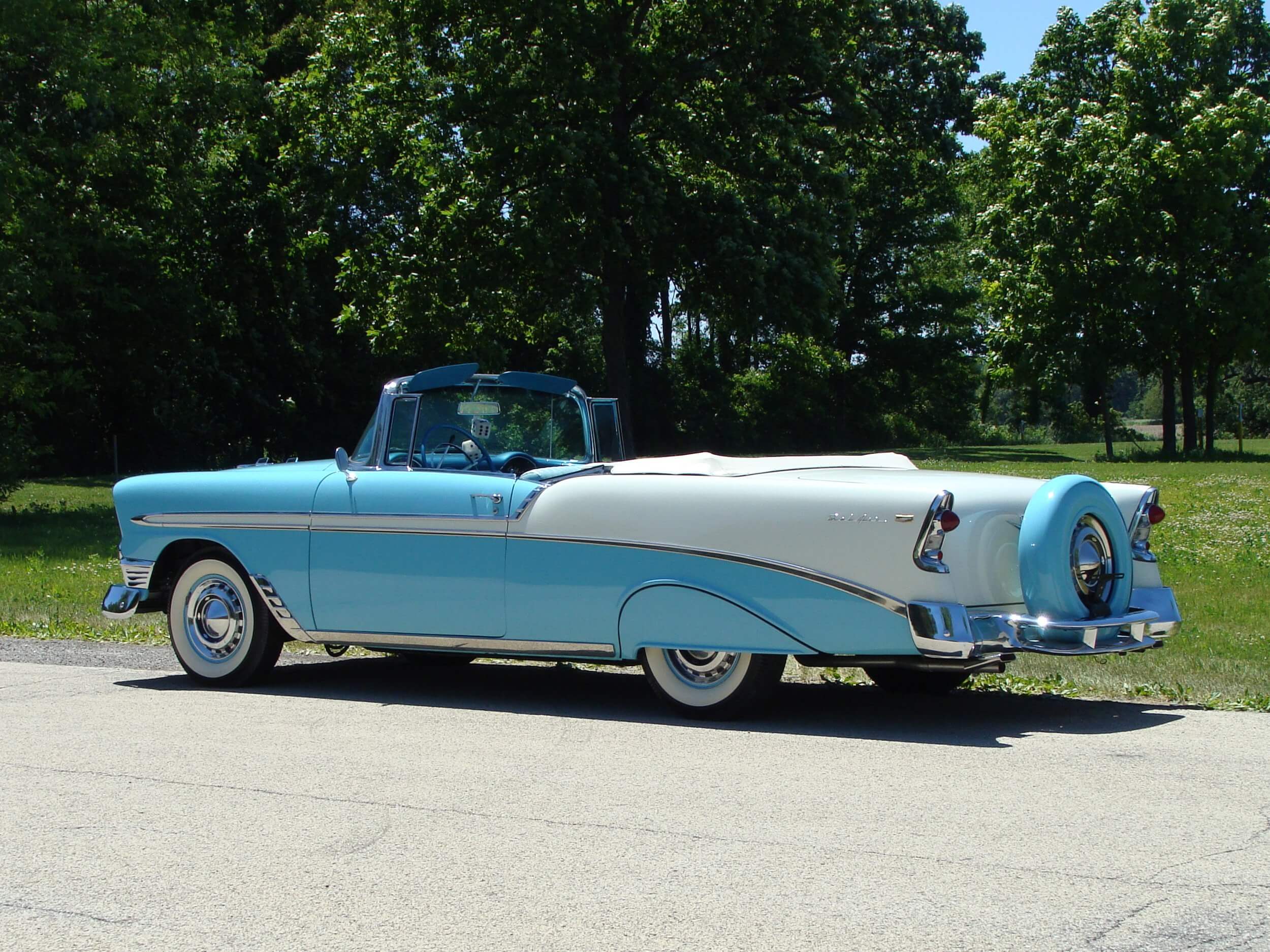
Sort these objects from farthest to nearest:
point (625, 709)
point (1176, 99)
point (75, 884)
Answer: point (1176, 99)
point (625, 709)
point (75, 884)

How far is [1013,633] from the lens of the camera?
6016 millimetres

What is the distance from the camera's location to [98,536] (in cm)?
1906

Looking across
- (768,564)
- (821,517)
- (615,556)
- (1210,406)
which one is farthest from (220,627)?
(1210,406)

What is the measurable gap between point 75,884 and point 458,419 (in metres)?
3.99

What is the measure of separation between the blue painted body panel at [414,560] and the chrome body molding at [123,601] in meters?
1.28

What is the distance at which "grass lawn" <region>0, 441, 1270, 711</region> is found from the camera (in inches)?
302

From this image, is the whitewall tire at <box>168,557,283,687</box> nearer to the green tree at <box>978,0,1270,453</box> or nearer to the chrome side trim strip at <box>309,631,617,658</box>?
the chrome side trim strip at <box>309,631,617,658</box>

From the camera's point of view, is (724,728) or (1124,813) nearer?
(1124,813)

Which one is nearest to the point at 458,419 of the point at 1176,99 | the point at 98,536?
the point at 98,536

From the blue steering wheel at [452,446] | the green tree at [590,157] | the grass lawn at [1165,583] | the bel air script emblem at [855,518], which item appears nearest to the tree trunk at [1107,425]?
the grass lawn at [1165,583]

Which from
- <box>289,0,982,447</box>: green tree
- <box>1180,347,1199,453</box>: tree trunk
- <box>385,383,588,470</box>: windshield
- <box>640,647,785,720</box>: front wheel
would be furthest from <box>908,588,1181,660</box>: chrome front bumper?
<box>1180,347,1199,453</box>: tree trunk

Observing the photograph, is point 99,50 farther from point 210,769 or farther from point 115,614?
point 210,769

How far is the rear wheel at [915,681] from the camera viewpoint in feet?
24.2

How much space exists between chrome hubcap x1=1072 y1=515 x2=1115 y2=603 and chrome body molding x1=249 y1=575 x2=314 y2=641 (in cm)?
399
